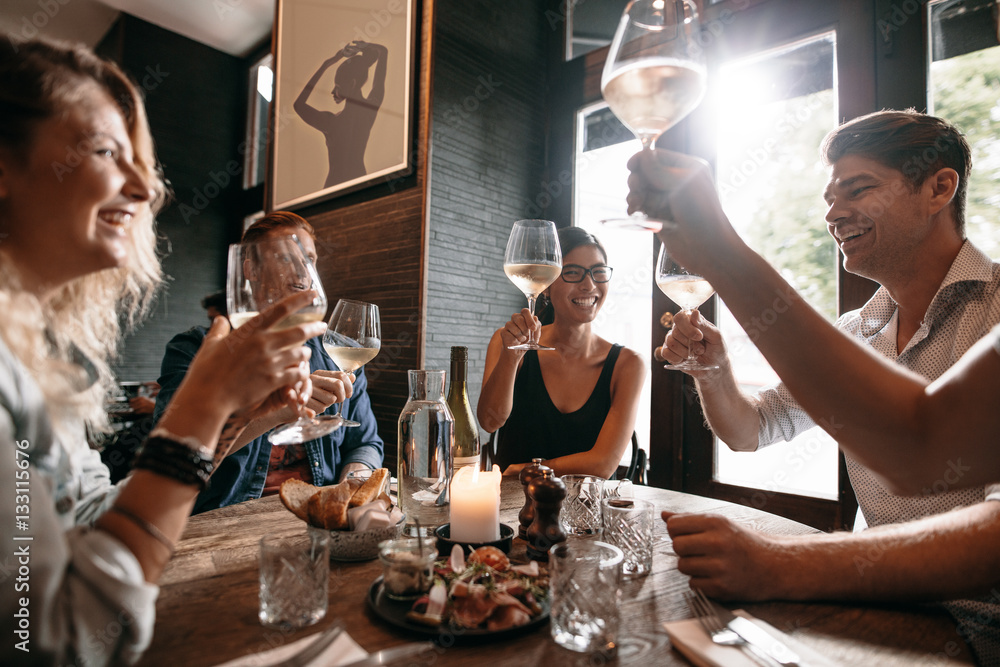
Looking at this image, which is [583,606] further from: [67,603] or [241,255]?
[241,255]

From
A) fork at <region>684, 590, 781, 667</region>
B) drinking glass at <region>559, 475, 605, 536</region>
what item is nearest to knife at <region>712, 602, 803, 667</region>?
fork at <region>684, 590, 781, 667</region>

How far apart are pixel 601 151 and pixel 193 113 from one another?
5433mm

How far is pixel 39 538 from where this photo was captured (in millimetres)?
569

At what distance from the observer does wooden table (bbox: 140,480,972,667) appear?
702mm

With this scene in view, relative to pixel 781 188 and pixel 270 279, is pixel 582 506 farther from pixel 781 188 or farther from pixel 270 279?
pixel 781 188

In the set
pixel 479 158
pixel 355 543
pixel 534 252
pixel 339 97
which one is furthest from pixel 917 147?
pixel 339 97

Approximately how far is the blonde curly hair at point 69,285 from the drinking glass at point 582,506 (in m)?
0.92

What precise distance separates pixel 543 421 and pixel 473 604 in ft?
4.80

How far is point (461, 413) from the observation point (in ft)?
5.36

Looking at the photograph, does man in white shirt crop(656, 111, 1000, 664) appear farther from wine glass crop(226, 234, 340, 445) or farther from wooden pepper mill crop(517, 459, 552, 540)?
wine glass crop(226, 234, 340, 445)

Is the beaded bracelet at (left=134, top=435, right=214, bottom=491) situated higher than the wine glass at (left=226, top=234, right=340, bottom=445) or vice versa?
the wine glass at (left=226, top=234, right=340, bottom=445)

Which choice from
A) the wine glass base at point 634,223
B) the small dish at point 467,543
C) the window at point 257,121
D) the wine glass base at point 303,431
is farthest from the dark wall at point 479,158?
the window at point 257,121

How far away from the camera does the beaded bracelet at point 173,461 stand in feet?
2.19

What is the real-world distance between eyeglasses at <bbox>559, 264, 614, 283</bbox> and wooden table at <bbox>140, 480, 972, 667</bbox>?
1.35m
